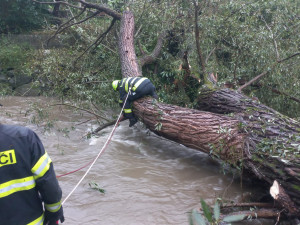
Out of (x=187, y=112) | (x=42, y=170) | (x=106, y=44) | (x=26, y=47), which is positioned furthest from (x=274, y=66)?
(x=26, y=47)

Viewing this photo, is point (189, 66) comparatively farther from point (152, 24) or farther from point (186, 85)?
point (152, 24)

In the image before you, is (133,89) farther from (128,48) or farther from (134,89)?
(128,48)

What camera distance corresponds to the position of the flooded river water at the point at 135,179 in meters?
3.37

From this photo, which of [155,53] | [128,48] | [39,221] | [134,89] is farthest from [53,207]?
[155,53]

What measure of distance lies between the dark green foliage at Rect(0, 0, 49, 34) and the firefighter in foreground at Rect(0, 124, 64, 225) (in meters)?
12.4

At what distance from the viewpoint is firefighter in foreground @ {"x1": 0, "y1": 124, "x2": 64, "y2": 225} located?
71.2 inches

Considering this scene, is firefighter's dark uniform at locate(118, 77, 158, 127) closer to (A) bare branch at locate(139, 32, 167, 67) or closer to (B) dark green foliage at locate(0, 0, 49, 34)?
(A) bare branch at locate(139, 32, 167, 67)

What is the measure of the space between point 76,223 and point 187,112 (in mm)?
2253

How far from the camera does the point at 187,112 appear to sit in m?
4.61

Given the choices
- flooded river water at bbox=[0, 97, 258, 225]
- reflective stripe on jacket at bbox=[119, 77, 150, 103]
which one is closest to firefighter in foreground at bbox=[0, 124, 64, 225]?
flooded river water at bbox=[0, 97, 258, 225]

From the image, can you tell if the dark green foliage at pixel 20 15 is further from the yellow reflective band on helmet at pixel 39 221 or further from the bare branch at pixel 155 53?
the yellow reflective band on helmet at pixel 39 221

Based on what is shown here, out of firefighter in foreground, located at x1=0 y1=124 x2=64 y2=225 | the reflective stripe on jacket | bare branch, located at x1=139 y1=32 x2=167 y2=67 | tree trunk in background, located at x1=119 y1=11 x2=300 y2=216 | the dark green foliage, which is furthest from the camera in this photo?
the dark green foliage

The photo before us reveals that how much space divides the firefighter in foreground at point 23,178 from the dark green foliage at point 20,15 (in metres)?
12.4

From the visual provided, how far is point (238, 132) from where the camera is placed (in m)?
3.76
